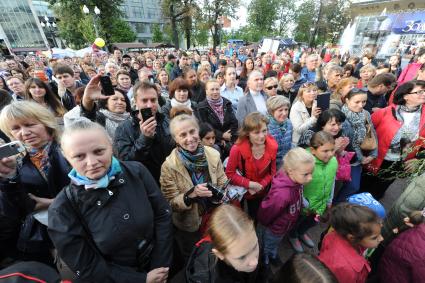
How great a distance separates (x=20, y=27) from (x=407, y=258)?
6045 cm

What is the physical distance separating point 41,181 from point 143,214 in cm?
102

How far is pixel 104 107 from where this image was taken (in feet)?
9.97

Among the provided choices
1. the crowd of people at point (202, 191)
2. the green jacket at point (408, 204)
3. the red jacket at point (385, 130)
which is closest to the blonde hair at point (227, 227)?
the crowd of people at point (202, 191)

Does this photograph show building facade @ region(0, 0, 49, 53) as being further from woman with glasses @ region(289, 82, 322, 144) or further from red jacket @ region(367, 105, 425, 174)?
red jacket @ region(367, 105, 425, 174)

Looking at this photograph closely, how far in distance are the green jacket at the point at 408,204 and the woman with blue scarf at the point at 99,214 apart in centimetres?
232

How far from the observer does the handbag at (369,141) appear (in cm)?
319

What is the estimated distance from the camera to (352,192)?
3391mm

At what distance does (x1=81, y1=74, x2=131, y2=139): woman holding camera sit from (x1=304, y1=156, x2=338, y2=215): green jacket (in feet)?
8.52

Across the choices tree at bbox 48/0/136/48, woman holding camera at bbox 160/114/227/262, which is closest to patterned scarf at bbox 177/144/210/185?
woman holding camera at bbox 160/114/227/262

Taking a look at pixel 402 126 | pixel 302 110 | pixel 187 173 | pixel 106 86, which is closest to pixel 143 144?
pixel 187 173

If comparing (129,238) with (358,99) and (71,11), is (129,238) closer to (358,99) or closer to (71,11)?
(358,99)

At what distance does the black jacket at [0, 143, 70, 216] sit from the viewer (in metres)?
1.61

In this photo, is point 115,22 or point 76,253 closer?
point 76,253

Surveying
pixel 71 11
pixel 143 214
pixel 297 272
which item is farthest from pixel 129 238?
pixel 71 11
